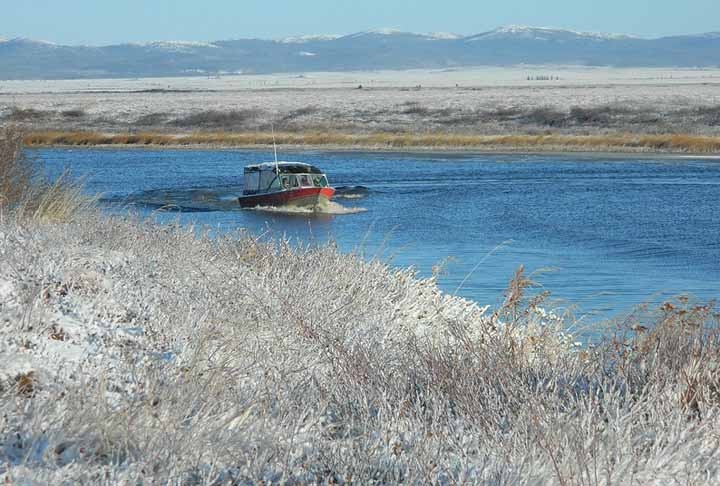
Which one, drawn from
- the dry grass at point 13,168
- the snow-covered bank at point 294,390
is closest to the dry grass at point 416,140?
the dry grass at point 13,168

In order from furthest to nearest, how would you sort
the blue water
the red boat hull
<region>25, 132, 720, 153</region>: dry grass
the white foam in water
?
Result: <region>25, 132, 720, 153</region>: dry grass
the red boat hull
the white foam in water
the blue water

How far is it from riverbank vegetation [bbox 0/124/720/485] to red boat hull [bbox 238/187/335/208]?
2494 centimetres

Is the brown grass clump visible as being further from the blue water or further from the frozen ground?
the frozen ground

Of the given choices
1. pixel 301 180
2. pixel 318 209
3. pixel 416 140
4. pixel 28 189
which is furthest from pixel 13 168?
pixel 416 140

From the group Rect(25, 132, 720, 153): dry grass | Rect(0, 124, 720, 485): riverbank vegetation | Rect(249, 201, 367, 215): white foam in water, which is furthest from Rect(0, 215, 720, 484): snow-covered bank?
Rect(25, 132, 720, 153): dry grass

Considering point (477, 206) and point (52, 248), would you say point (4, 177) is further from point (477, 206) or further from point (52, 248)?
point (477, 206)

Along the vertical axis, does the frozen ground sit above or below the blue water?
below

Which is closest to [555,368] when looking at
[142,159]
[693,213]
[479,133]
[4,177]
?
[4,177]

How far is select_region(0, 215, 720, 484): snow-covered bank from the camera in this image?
18.6ft

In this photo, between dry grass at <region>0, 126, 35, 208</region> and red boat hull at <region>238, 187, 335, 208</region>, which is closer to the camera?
dry grass at <region>0, 126, 35, 208</region>

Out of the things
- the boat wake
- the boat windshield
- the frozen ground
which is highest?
the boat windshield

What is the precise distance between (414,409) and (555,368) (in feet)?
5.02

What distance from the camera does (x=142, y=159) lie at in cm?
5456

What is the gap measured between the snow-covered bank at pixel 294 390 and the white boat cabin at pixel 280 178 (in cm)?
2669
